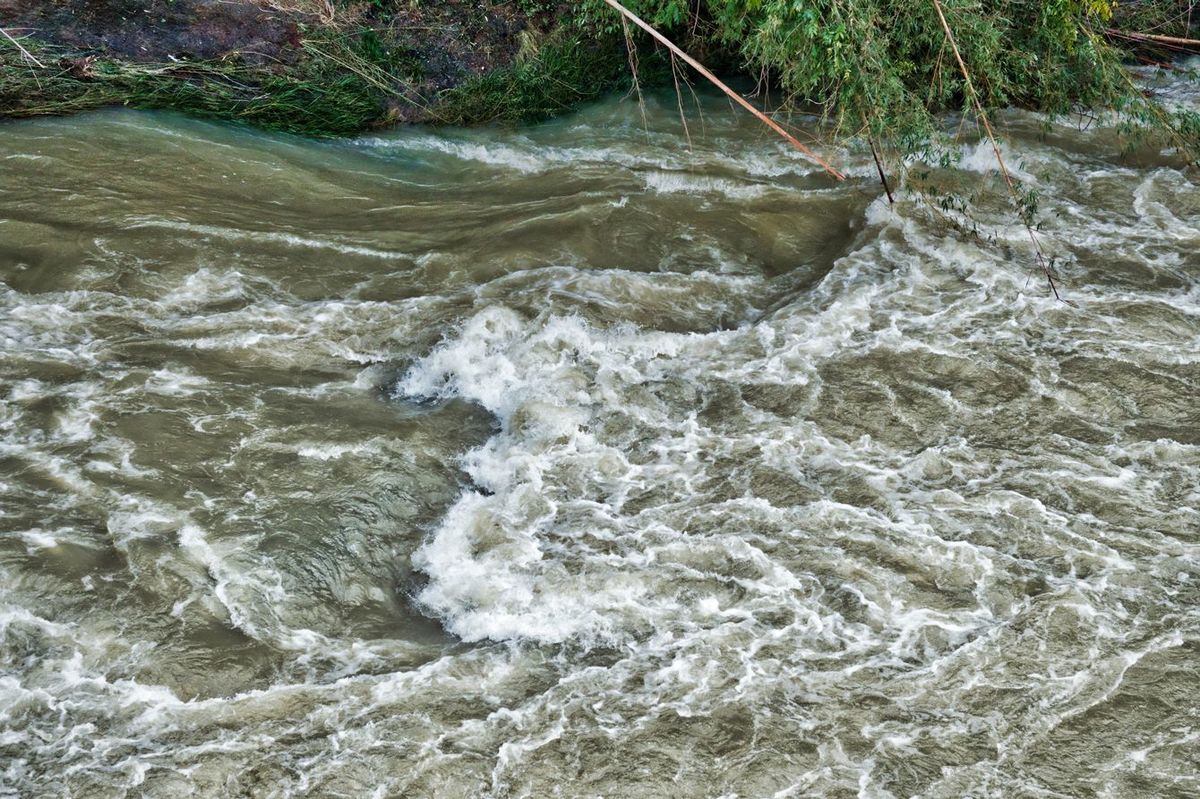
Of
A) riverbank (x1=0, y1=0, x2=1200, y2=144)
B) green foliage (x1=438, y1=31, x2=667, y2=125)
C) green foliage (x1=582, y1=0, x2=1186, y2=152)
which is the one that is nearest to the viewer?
green foliage (x1=582, y1=0, x2=1186, y2=152)

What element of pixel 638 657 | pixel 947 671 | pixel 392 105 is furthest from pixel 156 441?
pixel 392 105

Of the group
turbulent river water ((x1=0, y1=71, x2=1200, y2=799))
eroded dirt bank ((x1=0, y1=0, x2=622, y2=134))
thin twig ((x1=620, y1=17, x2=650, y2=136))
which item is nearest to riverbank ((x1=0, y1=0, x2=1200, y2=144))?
eroded dirt bank ((x1=0, y1=0, x2=622, y2=134))

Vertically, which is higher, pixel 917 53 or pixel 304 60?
pixel 917 53

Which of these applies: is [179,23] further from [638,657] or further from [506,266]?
[638,657]

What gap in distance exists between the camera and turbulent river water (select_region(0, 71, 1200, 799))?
4.93 meters

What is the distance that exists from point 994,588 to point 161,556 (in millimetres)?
4368

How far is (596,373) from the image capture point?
24.1 ft

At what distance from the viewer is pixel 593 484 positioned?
6469mm

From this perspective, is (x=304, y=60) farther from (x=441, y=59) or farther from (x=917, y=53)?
(x=917, y=53)

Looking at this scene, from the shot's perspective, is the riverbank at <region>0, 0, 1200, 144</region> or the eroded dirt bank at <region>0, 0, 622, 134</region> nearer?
the riverbank at <region>0, 0, 1200, 144</region>

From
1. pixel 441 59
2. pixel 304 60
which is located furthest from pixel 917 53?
pixel 304 60

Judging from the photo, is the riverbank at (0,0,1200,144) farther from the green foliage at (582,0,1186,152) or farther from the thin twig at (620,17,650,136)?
the thin twig at (620,17,650,136)

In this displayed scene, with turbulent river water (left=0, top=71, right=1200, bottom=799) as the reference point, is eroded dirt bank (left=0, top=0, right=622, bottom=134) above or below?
above

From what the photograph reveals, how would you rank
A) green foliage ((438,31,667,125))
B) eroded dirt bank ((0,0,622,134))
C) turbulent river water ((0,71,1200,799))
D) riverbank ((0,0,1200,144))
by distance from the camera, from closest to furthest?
turbulent river water ((0,71,1200,799)), riverbank ((0,0,1200,144)), eroded dirt bank ((0,0,622,134)), green foliage ((438,31,667,125))
